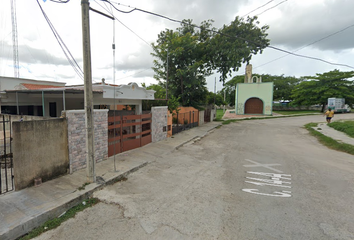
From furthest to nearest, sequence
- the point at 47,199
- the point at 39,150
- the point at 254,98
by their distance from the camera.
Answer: the point at 254,98, the point at 39,150, the point at 47,199

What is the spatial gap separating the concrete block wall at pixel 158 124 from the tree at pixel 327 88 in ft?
123

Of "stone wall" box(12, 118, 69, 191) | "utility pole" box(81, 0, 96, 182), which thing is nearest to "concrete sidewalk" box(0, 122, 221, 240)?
"stone wall" box(12, 118, 69, 191)

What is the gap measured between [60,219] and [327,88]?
4495cm

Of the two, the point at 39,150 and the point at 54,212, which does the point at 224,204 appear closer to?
the point at 54,212

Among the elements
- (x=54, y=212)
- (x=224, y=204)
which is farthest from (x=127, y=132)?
(x=224, y=204)

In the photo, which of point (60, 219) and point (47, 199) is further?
point (47, 199)

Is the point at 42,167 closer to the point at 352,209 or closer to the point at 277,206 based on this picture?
the point at 277,206

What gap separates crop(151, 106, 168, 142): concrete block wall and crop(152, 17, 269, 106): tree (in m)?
6.48

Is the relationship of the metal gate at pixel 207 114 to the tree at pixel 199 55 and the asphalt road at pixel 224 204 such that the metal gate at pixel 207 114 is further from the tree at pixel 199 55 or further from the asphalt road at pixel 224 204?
the asphalt road at pixel 224 204

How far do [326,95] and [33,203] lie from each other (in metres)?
44.3

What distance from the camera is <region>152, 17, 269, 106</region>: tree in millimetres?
16688

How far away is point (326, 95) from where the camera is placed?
3497cm

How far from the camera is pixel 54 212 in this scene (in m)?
3.62

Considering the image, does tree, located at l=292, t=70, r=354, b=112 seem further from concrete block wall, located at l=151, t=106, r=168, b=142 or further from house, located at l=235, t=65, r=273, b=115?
concrete block wall, located at l=151, t=106, r=168, b=142
